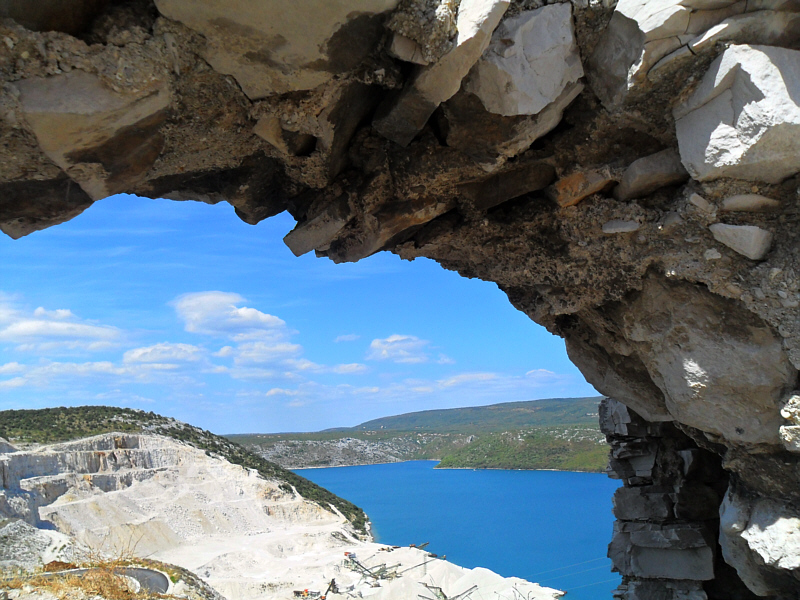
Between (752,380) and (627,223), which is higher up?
(627,223)

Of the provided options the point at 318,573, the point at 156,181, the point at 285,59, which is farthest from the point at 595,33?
the point at 318,573

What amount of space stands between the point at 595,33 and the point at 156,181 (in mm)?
3493

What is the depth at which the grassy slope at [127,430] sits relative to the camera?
121 ft

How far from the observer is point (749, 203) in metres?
3.65

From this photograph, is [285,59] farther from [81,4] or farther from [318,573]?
[318,573]

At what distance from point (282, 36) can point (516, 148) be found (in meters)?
1.94

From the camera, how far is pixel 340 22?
3.04 meters

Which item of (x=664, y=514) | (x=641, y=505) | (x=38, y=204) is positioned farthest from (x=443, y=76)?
(x=641, y=505)

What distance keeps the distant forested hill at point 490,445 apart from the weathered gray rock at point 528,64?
215 ft

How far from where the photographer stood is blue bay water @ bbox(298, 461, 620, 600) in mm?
37125

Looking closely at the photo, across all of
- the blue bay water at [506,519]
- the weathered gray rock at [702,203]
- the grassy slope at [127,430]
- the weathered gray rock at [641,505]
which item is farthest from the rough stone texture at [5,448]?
the weathered gray rock at [702,203]

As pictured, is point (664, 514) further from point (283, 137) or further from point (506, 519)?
point (506, 519)

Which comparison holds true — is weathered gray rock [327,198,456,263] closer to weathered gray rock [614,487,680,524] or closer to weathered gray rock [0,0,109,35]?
weathered gray rock [0,0,109,35]

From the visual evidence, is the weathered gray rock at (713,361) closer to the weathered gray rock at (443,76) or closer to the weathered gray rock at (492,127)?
the weathered gray rock at (492,127)
